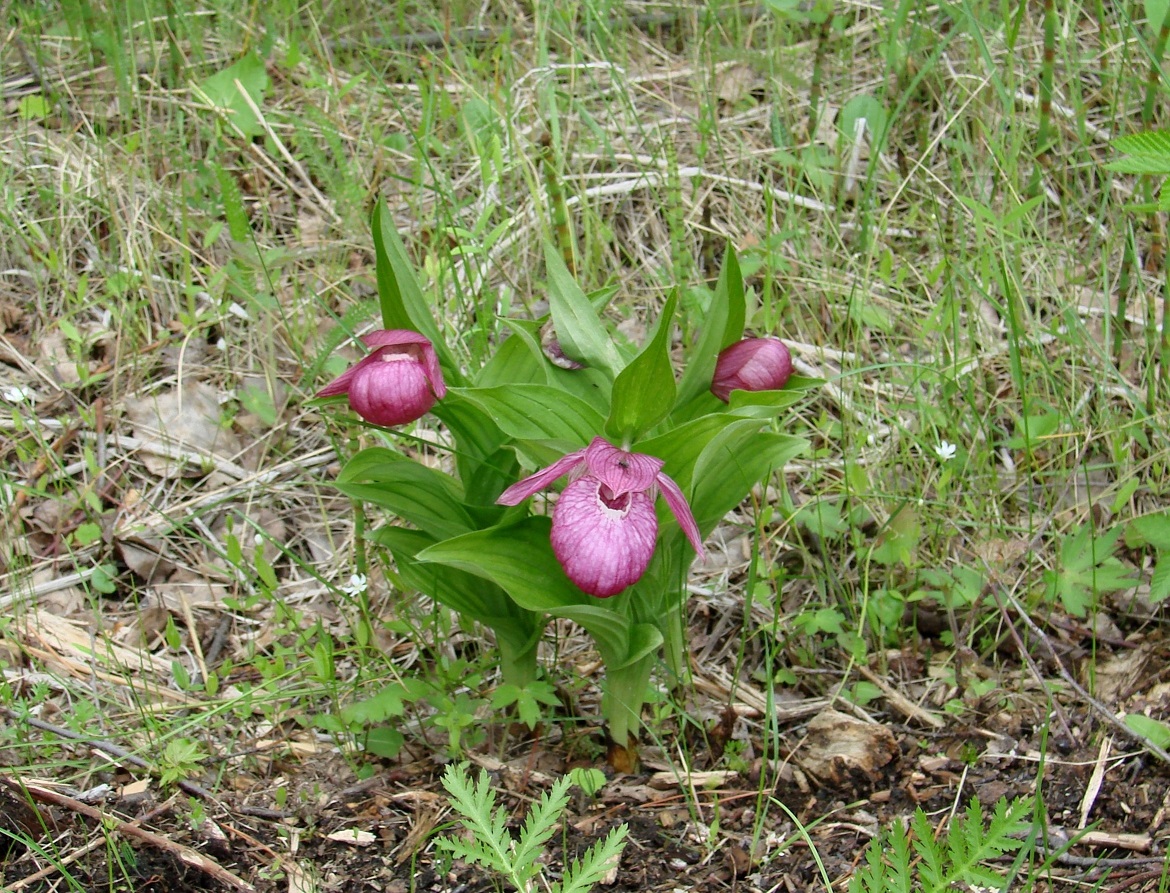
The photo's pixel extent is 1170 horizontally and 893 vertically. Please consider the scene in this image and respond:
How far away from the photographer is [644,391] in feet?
4.68

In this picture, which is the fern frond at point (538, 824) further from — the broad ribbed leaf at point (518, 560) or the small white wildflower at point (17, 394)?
the small white wildflower at point (17, 394)

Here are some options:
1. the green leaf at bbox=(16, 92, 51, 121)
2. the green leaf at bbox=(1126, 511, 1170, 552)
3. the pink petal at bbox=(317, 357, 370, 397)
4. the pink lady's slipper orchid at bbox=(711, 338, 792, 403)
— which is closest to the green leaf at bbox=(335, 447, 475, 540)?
the pink petal at bbox=(317, 357, 370, 397)

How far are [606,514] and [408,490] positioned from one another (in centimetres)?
44

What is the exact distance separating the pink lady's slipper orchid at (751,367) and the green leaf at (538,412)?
0.19m

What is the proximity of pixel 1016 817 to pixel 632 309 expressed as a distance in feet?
5.56

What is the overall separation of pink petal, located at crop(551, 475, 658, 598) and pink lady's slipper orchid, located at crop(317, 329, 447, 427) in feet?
0.87

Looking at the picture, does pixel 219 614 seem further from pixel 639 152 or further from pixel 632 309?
pixel 639 152

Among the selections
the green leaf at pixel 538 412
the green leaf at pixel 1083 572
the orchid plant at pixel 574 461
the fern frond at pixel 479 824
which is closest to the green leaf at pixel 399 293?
the orchid plant at pixel 574 461

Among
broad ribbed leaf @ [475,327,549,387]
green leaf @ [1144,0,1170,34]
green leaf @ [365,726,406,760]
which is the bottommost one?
green leaf @ [365,726,406,760]

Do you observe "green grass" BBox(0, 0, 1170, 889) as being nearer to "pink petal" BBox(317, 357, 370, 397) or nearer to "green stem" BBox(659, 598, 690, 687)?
"green stem" BBox(659, 598, 690, 687)

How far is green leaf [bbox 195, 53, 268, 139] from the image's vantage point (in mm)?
2979

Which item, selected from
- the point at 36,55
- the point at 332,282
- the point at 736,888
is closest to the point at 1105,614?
the point at 736,888

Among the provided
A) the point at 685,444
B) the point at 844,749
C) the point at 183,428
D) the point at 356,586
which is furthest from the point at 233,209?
the point at 844,749

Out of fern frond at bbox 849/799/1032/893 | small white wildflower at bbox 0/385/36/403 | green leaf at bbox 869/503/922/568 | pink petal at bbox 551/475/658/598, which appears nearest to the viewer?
fern frond at bbox 849/799/1032/893
